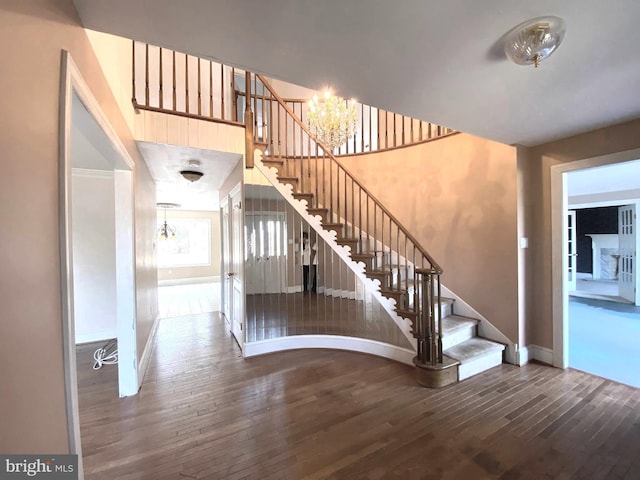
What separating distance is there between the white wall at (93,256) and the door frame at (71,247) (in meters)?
2.04

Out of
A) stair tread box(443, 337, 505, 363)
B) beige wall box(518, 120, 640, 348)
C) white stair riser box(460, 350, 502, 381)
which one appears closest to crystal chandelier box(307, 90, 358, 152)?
beige wall box(518, 120, 640, 348)

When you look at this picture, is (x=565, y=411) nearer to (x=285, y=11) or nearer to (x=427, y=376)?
(x=427, y=376)

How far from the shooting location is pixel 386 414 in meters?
2.23

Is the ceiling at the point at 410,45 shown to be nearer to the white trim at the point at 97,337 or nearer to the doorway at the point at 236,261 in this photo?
the doorway at the point at 236,261

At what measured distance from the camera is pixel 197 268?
9711 millimetres

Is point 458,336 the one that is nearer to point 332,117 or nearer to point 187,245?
point 332,117

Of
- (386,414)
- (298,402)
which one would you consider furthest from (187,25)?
(386,414)

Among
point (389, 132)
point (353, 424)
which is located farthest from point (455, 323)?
point (389, 132)

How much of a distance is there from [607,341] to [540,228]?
2.21m

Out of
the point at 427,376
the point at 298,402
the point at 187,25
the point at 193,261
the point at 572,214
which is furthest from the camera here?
the point at 193,261

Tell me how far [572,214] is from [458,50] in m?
8.11

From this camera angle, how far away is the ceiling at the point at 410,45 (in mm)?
1253

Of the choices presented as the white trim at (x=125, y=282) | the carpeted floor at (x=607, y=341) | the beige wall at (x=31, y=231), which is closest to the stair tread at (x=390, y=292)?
the carpeted floor at (x=607, y=341)

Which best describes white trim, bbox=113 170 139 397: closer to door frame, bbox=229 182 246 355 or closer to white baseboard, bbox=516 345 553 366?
door frame, bbox=229 182 246 355
